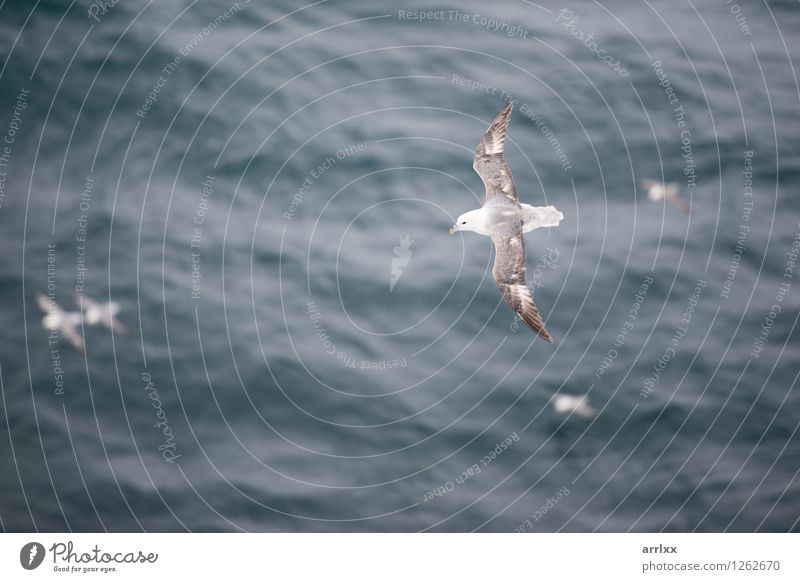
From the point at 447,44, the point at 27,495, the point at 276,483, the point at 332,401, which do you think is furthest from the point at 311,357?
the point at 447,44

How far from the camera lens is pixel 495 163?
10516 mm

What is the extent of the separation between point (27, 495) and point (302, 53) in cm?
663

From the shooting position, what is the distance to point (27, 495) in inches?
409

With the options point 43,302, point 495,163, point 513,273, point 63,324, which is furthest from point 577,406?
point 43,302

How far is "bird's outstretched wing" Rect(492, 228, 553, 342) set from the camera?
33.8 feet

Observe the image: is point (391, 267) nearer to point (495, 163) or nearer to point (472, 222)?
point (472, 222)

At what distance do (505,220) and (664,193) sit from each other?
236 cm

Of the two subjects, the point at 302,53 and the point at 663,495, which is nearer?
the point at 663,495

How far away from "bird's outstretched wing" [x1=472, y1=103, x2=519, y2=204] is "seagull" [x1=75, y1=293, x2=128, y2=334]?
4913 mm

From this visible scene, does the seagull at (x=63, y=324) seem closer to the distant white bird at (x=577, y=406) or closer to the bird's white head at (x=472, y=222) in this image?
the bird's white head at (x=472, y=222)

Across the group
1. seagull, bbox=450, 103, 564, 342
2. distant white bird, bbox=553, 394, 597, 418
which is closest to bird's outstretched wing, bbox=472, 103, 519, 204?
seagull, bbox=450, 103, 564, 342

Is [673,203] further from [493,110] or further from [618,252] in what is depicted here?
[493,110]

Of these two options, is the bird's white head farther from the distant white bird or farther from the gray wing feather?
the gray wing feather

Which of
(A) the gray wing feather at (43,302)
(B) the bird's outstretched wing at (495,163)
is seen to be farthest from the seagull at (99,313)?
(B) the bird's outstretched wing at (495,163)
